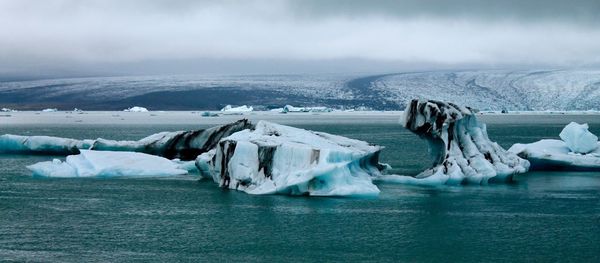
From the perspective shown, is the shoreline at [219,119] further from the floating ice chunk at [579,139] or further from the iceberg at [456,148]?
the iceberg at [456,148]

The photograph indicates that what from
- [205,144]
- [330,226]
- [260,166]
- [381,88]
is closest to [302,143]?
[260,166]

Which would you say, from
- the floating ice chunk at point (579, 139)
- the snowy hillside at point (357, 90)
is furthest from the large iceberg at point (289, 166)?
the snowy hillside at point (357, 90)

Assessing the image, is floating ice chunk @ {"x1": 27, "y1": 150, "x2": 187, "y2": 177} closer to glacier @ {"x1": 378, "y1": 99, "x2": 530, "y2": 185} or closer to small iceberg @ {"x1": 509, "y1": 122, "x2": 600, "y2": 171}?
glacier @ {"x1": 378, "y1": 99, "x2": 530, "y2": 185}

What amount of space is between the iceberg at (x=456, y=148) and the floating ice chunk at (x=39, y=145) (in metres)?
13.8

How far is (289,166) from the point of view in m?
16.3

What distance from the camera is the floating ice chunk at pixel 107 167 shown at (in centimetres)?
2017

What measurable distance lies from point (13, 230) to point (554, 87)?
335ft

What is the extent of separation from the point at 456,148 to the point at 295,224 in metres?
7.58

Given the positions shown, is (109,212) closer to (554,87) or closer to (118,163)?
(118,163)

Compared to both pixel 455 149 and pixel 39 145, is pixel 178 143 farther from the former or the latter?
pixel 455 149

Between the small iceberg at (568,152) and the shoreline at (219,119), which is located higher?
the small iceberg at (568,152)

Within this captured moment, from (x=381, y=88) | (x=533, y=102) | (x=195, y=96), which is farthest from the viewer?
(x=195, y=96)

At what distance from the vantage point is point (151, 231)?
12.0 m

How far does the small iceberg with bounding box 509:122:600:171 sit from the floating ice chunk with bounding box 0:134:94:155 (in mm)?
16283
